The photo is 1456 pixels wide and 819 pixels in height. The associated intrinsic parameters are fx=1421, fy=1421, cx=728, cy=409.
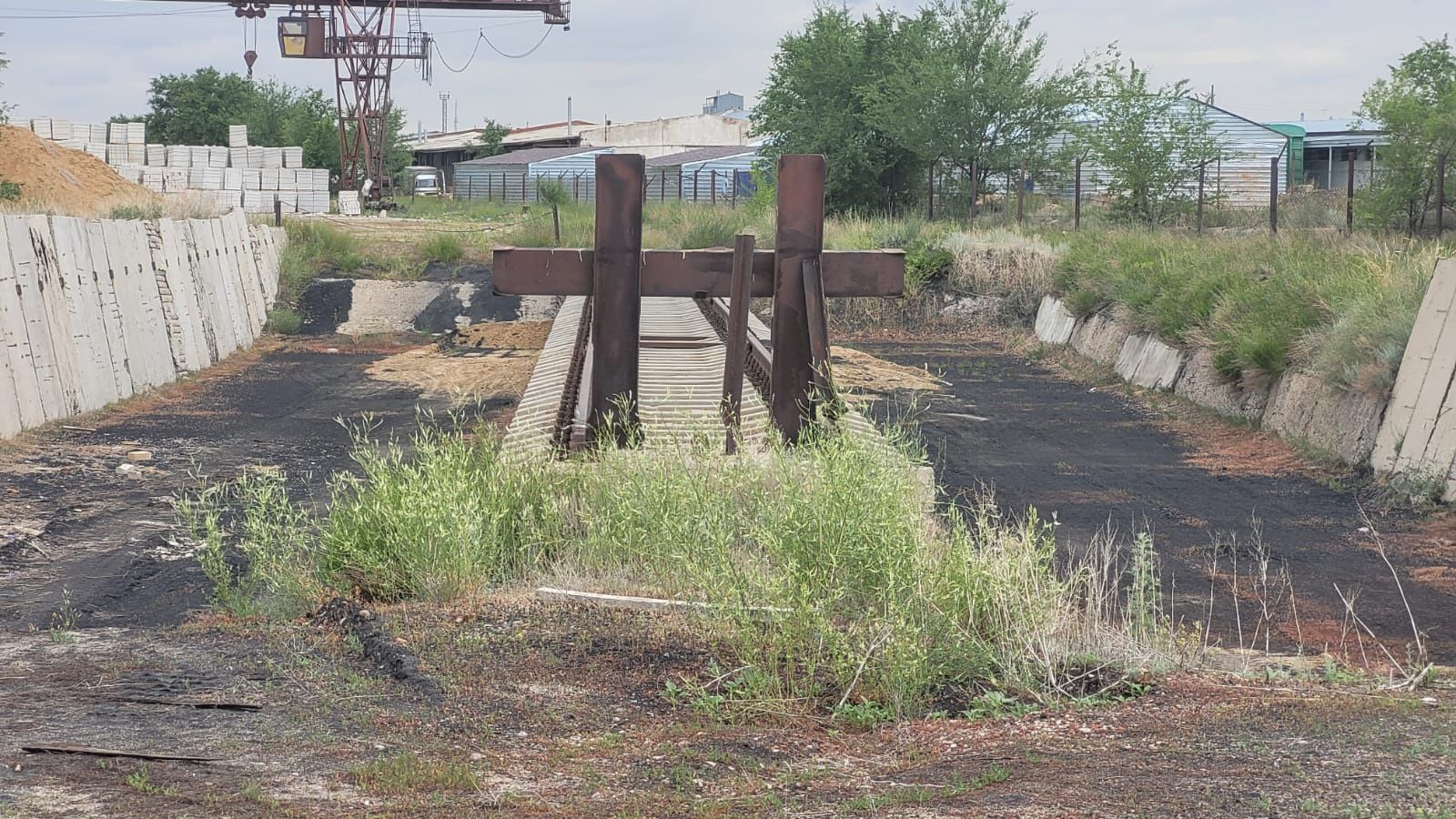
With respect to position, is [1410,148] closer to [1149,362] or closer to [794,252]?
[1149,362]

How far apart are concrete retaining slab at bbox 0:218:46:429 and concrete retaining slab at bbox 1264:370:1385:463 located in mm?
10384

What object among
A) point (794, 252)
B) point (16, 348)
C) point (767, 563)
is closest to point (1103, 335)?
point (794, 252)

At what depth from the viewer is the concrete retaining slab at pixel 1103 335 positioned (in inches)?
693

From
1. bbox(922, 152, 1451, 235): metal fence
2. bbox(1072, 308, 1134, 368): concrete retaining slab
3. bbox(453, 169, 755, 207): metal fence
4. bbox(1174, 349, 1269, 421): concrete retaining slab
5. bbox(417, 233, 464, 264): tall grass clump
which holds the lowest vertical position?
bbox(1174, 349, 1269, 421): concrete retaining slab

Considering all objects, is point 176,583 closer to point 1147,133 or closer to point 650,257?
point 650,257

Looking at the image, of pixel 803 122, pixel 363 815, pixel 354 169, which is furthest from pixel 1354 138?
pixel 363 815

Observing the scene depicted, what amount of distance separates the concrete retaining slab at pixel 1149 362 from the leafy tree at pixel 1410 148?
21.7 ft

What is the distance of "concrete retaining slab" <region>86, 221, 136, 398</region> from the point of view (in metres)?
14.1

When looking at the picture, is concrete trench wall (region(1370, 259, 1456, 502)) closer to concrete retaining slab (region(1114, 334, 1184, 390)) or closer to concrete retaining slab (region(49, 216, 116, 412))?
concrete retaining slab (region(1114, 334, 1184, 390))

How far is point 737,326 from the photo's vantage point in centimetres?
766

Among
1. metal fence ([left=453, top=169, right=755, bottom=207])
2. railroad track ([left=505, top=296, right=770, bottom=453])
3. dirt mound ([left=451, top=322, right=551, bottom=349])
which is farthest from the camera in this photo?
metal fence ([left=453, top=169, right=755, bottom=207])

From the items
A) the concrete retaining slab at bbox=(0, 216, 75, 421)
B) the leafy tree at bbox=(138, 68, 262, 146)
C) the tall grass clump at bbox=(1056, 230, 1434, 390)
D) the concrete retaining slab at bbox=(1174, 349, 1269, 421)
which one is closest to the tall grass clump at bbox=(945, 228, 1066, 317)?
the tall grass clump at bbox=(1056, 230, 1434, 390)

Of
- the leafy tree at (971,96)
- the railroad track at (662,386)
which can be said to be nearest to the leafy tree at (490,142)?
the leafy tree at (971,96)

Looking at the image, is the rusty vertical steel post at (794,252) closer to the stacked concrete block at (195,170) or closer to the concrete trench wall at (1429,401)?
the concrete trench wall at (1429,401)
